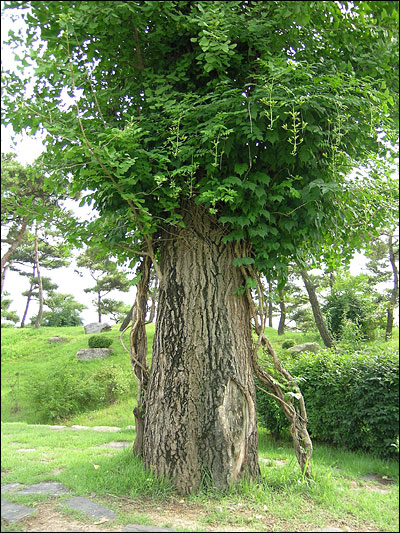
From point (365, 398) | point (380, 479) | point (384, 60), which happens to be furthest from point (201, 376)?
point (384, 60)

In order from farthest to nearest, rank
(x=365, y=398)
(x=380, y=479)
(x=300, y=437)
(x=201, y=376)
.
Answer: (x=365, y=398)
(x=380, y=479)
(x=300, y=437)
(x=201, y=376)

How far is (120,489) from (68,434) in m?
4.43

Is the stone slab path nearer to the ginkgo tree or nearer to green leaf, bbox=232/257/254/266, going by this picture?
the ginkgo tree

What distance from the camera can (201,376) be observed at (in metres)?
3.87

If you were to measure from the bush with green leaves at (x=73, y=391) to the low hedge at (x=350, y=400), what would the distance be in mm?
5492

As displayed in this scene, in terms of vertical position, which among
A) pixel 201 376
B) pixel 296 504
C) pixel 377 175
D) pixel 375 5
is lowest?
pixel 296 504

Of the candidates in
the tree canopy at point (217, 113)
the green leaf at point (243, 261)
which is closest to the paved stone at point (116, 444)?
the tree canopy at point (217, 113)

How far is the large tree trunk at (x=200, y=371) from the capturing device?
372 centimetres

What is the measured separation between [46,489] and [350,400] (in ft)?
13.7

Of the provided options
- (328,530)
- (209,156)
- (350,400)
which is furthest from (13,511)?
(350,400)

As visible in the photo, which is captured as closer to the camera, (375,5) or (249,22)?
(375,5)

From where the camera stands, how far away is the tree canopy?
3514 mm

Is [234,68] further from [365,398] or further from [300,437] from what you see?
[365,398]

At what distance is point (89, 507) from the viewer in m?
3.26
